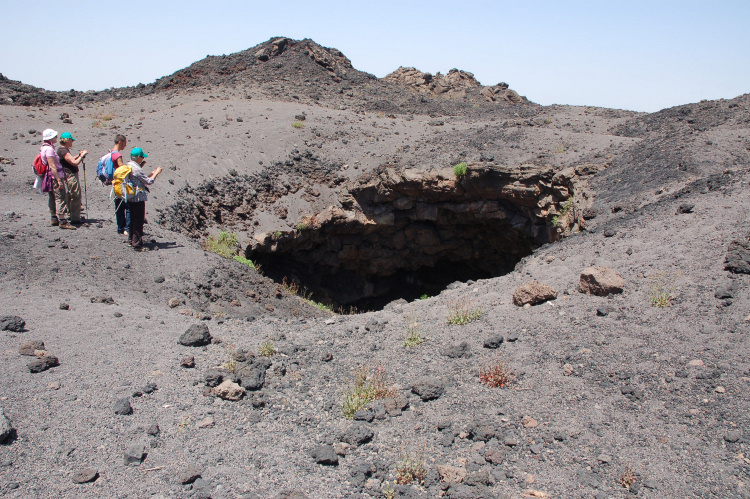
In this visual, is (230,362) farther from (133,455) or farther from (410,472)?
(410,472)

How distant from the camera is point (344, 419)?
15.4 ft

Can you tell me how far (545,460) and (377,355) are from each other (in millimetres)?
2250

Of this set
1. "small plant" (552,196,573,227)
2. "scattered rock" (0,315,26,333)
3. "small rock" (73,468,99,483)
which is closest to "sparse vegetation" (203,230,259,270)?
"scattered rock" (0,315,26,333)

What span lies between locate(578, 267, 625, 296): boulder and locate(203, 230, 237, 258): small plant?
6847 millimetres

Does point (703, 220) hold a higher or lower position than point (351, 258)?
higher

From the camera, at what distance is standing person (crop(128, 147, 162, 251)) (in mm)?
7621

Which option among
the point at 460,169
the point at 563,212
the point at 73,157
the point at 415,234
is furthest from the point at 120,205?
the point at 563,212

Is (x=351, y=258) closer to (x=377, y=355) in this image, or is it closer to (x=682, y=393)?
(x=377, y=355)

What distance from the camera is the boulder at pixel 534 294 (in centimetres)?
624

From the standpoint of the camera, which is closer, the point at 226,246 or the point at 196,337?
the point at 196,337

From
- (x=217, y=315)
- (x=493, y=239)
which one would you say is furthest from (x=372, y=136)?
(x=217, y=315)

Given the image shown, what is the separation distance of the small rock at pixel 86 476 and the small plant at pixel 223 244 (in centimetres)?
673

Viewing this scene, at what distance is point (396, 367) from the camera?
5527 mm

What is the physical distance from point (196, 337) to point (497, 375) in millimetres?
3324
